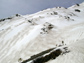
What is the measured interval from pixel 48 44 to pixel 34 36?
11.0ft

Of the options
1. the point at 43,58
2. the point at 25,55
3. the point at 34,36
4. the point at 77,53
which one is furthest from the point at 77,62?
the point at 34,36

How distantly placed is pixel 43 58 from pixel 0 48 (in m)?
13.5

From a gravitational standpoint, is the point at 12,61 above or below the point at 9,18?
below

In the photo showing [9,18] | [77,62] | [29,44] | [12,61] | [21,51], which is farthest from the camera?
[9,18]

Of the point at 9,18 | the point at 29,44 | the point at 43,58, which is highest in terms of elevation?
the point at 9,18

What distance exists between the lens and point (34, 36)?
17.8 meters

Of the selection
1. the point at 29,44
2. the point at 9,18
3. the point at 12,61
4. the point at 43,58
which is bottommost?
the point at 12,61

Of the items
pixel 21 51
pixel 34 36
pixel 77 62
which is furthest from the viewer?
pixel 34 36

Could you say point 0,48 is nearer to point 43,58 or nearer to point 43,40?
point 43,40

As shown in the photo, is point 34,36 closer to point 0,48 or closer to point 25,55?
point 25,55

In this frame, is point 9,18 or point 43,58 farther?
point 9,18

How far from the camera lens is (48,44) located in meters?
15.7

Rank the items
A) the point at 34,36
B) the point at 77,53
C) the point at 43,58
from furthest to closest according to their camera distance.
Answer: the point at 34,36, the point at 43,58, the point at 77,53

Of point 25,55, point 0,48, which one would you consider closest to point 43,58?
point 25,55
